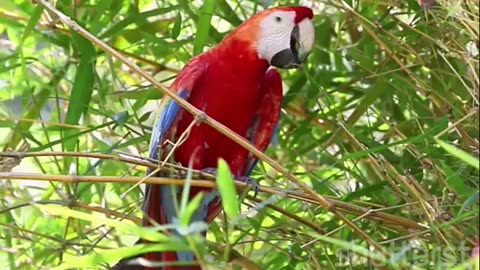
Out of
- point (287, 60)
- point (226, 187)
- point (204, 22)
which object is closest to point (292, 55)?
point (287, 60)

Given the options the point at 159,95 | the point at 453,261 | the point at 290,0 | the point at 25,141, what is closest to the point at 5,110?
the point at 25,141

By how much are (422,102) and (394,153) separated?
0.05m

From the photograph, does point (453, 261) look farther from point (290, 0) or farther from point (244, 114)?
point (290, 0)

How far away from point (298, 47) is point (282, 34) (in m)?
0.02

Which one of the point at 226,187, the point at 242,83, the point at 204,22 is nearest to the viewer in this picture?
the point at 226,187

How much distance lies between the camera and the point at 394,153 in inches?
32.6

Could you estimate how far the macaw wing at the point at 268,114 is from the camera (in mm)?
899

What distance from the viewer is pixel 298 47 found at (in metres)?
0.88

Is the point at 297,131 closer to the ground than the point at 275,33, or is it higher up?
closer to the ground

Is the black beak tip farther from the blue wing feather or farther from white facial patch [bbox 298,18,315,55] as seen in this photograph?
the blue wing feather

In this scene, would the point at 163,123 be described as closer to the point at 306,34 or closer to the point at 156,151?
the point at 156,151

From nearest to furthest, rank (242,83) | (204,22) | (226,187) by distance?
(226,187) → (204,22) → (242,83)

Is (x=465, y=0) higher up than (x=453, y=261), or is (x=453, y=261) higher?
(x=465, y=0)

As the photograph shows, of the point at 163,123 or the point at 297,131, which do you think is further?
the point at 297,131
